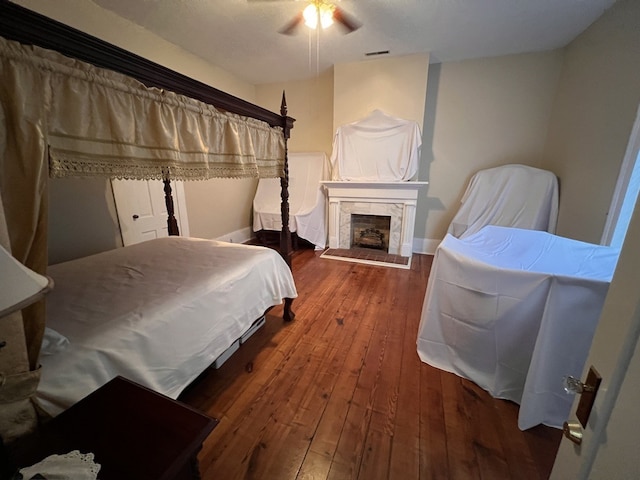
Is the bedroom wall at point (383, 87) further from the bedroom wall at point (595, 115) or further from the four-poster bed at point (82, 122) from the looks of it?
the four-poster bed at point (82, 122)

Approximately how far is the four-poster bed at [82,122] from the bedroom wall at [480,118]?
313 cm

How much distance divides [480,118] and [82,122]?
164 inches

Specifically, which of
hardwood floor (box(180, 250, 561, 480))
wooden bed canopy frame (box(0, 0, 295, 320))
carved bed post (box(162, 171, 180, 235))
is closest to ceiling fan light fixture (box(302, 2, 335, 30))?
wooden bed canopy frame (box(0, 0, 295, 320))

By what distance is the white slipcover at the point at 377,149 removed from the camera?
3492 mm

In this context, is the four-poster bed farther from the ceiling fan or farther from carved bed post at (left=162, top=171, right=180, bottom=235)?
carved bed post at (left=162, top=171, right=180, bottom=235)

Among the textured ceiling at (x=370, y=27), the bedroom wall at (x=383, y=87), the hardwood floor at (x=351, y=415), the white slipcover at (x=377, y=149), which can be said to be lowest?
the hardwood floor at (x=351, y=415)

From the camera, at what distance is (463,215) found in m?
3.37

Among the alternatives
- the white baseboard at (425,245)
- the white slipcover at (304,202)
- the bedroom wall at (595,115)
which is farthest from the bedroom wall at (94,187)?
the bedroom wall at (595,115)

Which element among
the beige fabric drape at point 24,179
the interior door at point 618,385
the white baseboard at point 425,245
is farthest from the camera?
the white baseboard at point 425,245

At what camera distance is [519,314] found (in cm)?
131

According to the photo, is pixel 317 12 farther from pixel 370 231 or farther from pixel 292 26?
pixel 370 231

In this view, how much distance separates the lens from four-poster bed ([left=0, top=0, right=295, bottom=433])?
73 centimetres

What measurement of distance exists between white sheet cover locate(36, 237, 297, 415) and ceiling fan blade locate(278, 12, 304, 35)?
216 cm

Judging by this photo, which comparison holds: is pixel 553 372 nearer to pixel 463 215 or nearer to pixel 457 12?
pixel 463 215
